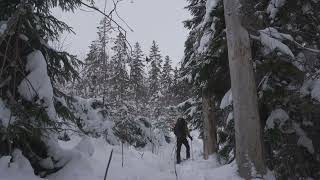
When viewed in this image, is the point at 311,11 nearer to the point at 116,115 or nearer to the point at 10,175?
the point at 10,175

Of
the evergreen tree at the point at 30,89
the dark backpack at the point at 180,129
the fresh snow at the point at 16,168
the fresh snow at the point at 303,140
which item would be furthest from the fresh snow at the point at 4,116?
the dark backpack at the point at 180,129

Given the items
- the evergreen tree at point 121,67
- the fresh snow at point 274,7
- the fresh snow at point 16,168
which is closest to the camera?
the evergreen tree at point 121,67

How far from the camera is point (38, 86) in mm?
6605

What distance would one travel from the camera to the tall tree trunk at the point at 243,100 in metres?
6.55

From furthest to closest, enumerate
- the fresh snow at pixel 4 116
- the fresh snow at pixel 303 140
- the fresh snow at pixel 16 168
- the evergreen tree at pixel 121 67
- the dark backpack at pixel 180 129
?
the dark backpack at pixel 180 129
the fresh snow at pixel 303 140
the fresh snow at pixel 4 116
the fresh snow at pixel 16 168
the evergreen tree at pixel 121 67

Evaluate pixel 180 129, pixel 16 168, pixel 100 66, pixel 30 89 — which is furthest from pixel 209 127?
pixel 16 168

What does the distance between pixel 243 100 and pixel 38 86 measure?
3.61 meters

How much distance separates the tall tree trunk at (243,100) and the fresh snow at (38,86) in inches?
128

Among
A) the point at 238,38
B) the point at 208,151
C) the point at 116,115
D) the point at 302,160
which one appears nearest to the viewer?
the point at 238,38

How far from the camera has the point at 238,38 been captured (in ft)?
22.5

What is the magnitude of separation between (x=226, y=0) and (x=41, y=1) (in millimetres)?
3836

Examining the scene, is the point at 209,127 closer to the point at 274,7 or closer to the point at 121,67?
the point at 274,7

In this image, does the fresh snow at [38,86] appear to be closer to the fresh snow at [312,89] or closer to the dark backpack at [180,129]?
the fresh snow at [312,89]

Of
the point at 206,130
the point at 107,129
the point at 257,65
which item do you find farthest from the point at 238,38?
the point at 107,129
